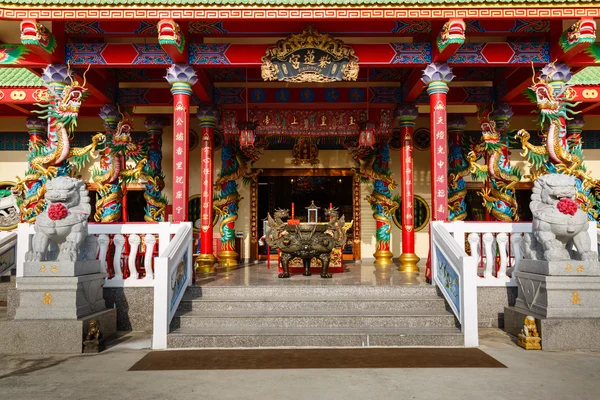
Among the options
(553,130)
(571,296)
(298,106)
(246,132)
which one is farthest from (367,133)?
(571,296)

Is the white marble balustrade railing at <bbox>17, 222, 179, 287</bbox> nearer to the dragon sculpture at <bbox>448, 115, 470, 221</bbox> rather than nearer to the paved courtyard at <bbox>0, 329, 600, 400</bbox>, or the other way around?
the paved courtyard at <bbox>0, 329, 600, 400</bbox>

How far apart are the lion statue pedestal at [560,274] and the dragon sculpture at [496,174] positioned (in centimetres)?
265

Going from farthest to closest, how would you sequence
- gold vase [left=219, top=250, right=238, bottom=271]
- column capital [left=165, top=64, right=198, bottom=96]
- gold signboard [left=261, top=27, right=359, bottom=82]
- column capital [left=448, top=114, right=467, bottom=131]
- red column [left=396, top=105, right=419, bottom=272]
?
column capital [left=448, top=114, right=467, bottom=131]
gold vase [left=219, top=250, right=238, bottom=271]
red column [left=396, top=105, right=419, bottom=272]
gold signboard [left=261, top=27, right=359, bottom=82]
column capital [left=165, top=64, right=198, bottom=96]

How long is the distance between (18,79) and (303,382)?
840 cm

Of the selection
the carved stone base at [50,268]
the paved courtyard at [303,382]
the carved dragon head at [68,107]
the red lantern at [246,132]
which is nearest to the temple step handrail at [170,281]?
the paved courtyard at [303,382]

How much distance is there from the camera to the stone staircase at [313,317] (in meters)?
4.90

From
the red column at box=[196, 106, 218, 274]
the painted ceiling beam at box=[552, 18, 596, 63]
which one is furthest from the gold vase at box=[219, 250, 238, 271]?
the painted ceiling beam at box=[552, 18, 596, 63]

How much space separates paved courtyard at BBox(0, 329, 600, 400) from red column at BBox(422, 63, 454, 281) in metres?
2.66

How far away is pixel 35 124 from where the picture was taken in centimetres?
955

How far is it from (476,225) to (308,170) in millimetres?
5086

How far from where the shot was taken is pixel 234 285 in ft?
19.4

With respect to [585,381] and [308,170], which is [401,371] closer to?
[585,381]

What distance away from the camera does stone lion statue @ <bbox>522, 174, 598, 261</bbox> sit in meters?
5.03

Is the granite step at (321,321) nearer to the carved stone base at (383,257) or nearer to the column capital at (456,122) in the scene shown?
the carved stone base at (383,257)
